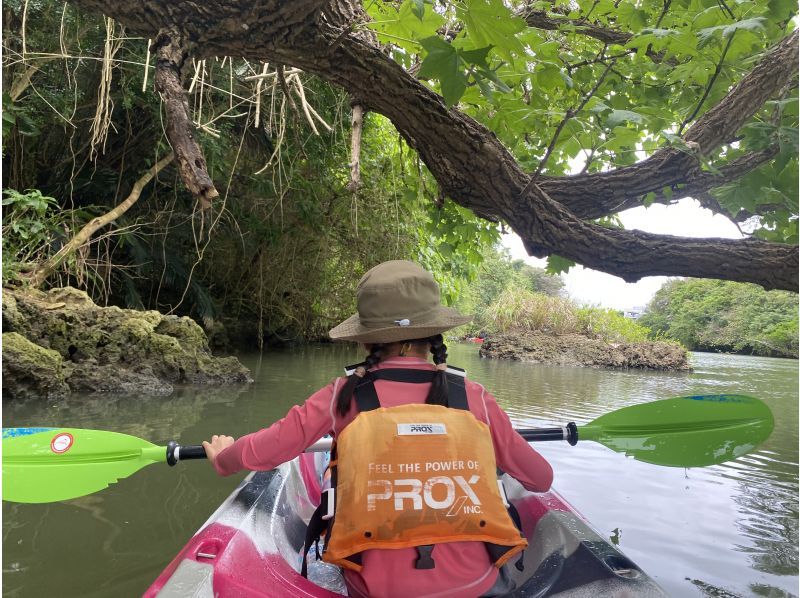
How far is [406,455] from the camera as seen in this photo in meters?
1.33

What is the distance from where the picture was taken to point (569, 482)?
337 cm

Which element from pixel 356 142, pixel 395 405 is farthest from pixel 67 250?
pixel 395 405

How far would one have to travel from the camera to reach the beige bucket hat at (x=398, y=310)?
146cm

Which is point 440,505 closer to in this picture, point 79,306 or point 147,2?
point 147,2

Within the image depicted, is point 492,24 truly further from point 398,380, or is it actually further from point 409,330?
point 398,380

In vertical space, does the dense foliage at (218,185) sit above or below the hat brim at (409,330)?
above

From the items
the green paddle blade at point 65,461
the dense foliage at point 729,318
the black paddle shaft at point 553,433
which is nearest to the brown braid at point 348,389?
the black paddle shaft at point 553,433

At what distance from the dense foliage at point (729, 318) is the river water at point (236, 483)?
19.0 meters

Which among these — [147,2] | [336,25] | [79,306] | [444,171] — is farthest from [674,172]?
[79,306]

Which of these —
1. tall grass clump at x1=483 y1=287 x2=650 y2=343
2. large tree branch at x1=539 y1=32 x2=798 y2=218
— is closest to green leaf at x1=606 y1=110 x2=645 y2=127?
large tree branch at x1=539 y1=32 x2=798 y2=218

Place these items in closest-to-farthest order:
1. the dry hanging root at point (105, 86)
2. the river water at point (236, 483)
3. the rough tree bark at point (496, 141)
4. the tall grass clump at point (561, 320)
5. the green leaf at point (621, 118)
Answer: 1. the green leaf at point (621, 118)
2. the rough tree bark at point (496, 141)
3. the river water at point (236, 483)
4. the dry hanging root at point (105, 86)
5. the tall grass clump at point (561, 320)

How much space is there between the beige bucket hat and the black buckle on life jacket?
519 millimetres

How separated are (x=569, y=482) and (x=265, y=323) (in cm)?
852

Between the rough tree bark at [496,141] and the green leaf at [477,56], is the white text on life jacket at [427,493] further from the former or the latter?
the rough tree bark at [496,141]
